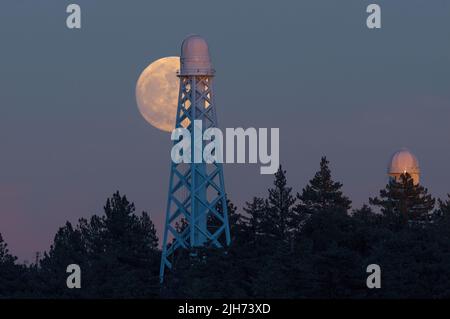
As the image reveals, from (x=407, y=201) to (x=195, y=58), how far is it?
15026 millimetres

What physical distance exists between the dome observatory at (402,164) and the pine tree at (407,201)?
10.0 metres

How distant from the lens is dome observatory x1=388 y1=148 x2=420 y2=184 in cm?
12162

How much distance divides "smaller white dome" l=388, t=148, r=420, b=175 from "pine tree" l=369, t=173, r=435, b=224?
10.2 m

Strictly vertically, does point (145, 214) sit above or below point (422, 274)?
above

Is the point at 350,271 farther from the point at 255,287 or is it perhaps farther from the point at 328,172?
the point at 328,172

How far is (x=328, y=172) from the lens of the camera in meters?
109

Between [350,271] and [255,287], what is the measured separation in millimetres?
7356

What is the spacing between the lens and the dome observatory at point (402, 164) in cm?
12162

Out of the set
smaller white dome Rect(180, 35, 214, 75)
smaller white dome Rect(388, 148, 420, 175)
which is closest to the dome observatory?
smaller white dome Rect(388, 148, 420, 175)

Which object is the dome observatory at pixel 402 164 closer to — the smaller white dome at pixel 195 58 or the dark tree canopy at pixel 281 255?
the dark tree canopy at pixel 281 255

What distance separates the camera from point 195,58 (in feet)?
343

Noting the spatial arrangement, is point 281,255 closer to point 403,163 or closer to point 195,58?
point 195,58
